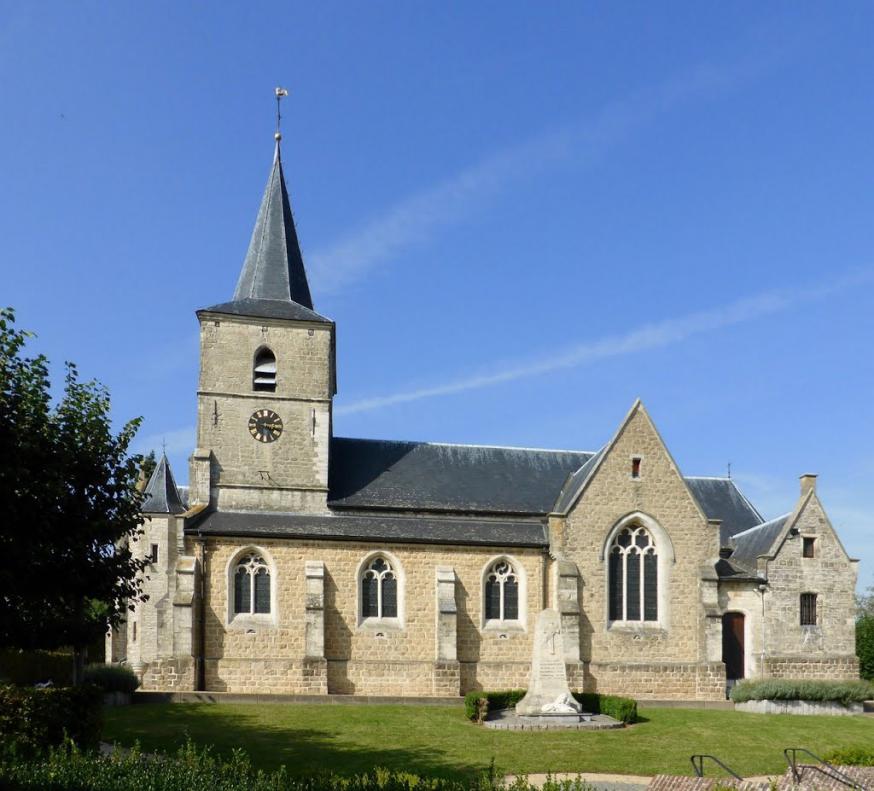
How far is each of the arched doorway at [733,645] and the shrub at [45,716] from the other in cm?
2265

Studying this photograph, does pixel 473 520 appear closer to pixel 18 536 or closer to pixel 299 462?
pixel 299 462

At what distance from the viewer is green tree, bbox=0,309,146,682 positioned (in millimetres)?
15820

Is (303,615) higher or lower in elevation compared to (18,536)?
lower

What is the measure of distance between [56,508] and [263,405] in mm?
16401

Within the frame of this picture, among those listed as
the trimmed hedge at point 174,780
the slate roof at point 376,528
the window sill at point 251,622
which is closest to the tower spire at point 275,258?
the slate roof at point 376,528

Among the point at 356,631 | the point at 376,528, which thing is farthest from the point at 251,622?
the point at 376,528

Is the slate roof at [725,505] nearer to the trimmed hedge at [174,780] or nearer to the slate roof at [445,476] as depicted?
the slate roof at [445,476]

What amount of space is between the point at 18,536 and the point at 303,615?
15.6 m

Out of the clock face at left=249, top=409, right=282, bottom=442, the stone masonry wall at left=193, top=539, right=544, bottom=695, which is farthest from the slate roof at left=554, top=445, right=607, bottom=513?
the clock face at left=249, top=409, right=282, bottom=442

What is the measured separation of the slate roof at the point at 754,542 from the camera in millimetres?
33250

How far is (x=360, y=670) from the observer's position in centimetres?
3042

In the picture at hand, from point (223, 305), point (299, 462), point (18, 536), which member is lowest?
point (18, 536)

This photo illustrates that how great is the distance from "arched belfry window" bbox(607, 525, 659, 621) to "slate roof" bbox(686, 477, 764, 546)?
15.2ft

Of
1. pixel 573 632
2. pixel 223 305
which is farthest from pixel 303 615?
pixel 223 305
